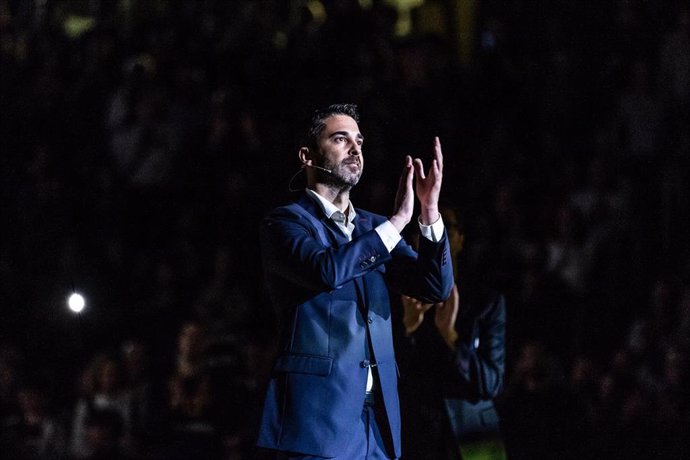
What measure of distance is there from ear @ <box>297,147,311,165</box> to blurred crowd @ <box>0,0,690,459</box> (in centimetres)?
331

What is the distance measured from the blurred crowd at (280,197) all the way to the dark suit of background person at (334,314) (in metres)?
3.25

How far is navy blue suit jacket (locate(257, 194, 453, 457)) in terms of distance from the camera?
348 cm

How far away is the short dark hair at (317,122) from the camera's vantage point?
12.6ft

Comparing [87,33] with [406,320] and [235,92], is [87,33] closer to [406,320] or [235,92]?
[235,92]

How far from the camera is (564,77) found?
31.1 ft

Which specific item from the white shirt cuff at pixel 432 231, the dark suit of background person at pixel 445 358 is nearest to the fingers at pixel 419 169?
the white shirt cuff at pixel 432 231

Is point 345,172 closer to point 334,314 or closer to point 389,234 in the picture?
point 389,234

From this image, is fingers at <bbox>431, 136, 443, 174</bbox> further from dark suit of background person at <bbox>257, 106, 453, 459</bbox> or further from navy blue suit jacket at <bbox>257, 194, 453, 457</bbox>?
navy blue suit jacket at <bbox>257, 194, 453, 457</bbox>

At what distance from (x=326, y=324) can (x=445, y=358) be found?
1258 millimetres

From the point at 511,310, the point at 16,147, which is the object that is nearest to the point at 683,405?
the point at 511,310

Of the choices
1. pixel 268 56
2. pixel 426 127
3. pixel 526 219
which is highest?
pixel 268 56

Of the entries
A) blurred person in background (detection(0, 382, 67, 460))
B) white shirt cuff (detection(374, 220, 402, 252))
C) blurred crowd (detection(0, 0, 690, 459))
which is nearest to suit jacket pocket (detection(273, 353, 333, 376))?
white shirt cuff (detection(374, 220, 402, 252))

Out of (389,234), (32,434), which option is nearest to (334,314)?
(389,234)

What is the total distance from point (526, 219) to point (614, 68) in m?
1.61
